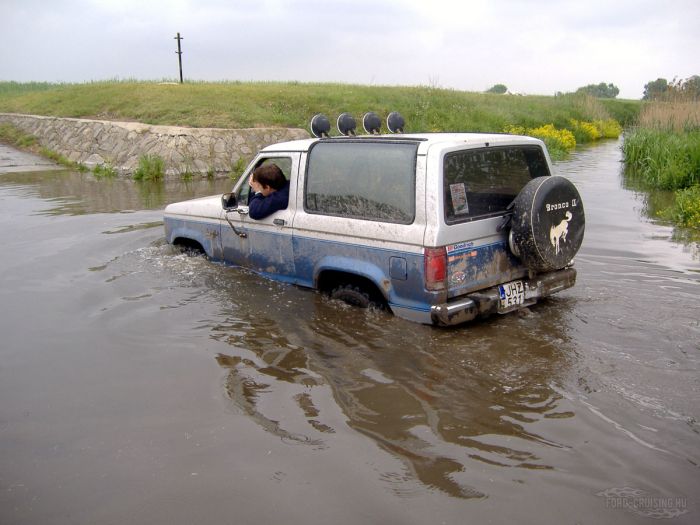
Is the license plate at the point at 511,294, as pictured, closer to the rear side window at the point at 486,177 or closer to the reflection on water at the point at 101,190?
the rear side window at the point at 486,177

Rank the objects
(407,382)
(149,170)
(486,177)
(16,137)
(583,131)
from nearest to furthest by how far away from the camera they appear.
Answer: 1. (407,382)
2. (486,177)
3. (149,170)
4. (16,137)
5. (583,131)

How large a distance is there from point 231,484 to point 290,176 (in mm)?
3544

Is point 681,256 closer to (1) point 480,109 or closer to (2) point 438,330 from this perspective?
(2) point 438,330

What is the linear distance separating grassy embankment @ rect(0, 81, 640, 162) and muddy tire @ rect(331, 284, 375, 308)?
15314mm

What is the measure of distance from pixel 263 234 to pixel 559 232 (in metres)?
2.90

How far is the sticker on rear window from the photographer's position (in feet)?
17.7

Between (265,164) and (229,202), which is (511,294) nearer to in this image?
(265,164)

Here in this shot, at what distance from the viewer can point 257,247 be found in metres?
6.91

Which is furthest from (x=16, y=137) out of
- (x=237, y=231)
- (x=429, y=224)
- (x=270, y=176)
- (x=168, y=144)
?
(x=429, y=224)

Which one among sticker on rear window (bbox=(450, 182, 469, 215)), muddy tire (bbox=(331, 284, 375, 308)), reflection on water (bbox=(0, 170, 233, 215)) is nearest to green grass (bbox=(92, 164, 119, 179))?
reflection on water (bbox=(0, 170, 233, 215))

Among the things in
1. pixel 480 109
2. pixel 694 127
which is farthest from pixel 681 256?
pixel 480 109

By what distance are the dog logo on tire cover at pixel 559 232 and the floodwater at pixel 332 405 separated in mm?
803

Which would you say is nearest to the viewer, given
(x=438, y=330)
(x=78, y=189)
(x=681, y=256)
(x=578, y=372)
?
(x=578, y=372)

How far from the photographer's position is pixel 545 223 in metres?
5.60
